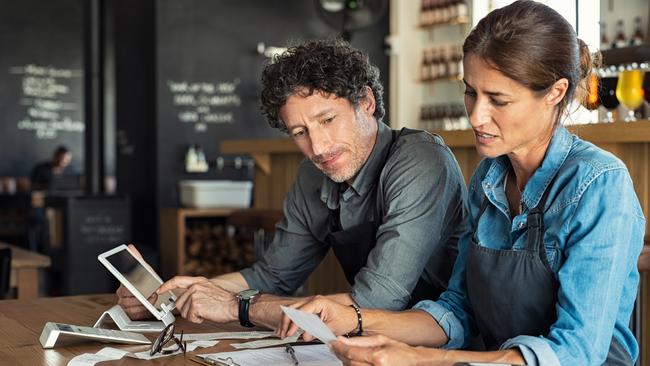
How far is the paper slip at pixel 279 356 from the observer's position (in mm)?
1774

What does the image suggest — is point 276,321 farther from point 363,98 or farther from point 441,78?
point 441,78

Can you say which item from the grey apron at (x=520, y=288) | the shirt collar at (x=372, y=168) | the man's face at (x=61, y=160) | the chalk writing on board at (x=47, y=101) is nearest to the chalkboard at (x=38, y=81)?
the chalk writing on board at (x=47, y=101)

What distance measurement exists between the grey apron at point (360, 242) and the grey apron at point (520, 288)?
52 cm

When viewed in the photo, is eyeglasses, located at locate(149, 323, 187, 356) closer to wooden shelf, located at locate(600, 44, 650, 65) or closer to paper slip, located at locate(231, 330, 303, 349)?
paper slip, located at locate(231, 330, 303, 349)

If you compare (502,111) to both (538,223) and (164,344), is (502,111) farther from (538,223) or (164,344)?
(164,344)

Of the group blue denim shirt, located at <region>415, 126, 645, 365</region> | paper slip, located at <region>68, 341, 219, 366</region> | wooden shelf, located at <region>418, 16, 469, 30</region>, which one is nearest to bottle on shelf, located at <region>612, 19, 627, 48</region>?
wooden shelf, located at <region>418, 16, 469, 30</region>

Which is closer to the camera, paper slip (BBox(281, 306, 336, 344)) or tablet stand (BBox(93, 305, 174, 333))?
paper slip (BBox(281, 306, 336, 344))

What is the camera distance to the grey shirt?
7.11 ft

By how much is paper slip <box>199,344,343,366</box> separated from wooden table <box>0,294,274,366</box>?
7 centimetres

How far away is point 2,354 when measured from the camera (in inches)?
75.0

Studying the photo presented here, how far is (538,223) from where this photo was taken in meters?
1.72

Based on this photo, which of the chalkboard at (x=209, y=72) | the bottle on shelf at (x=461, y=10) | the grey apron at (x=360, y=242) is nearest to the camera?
the grey apron at (x=360, y=242)

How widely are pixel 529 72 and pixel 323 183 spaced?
0.92 metres

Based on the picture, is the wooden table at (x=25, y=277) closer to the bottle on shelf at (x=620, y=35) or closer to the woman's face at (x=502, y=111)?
the woman's face at (x=502, y=111)
